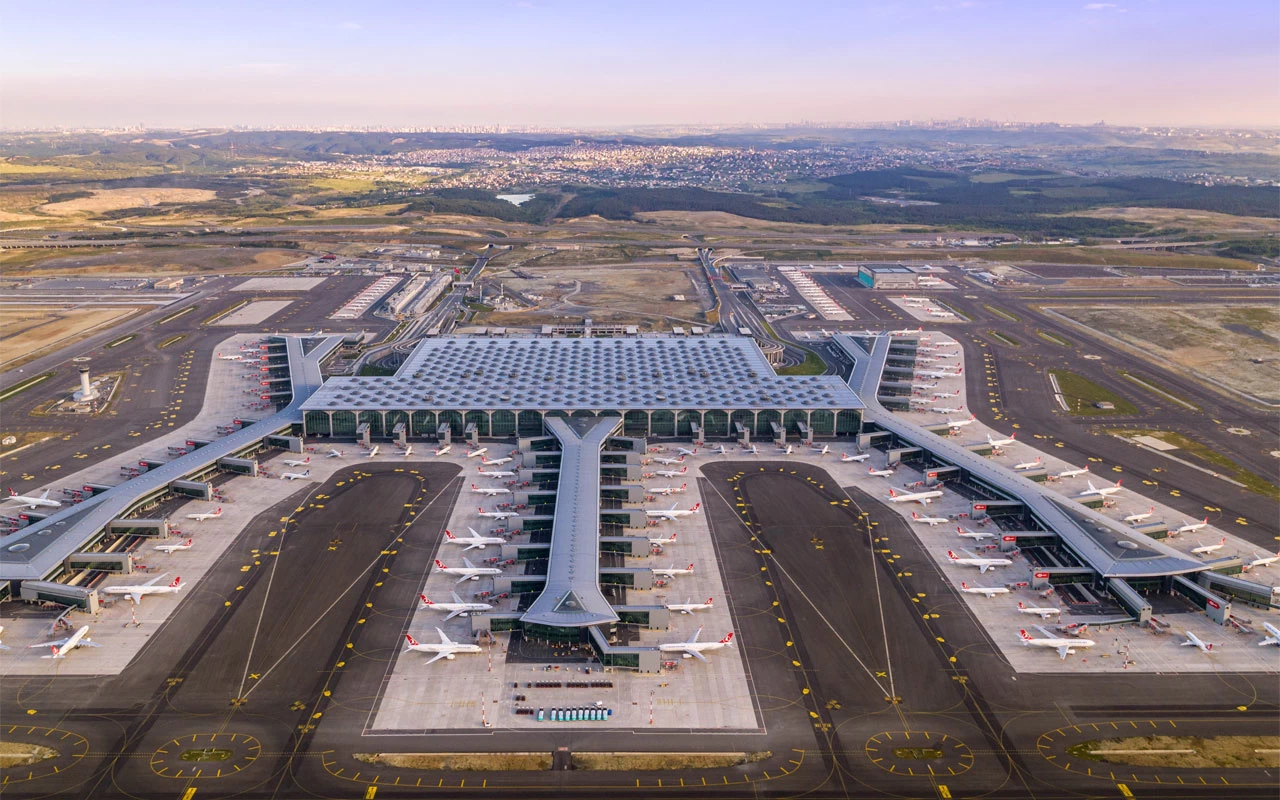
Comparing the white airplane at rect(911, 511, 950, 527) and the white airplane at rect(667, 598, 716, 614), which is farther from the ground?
the white airplane at rect(911, 511, 950, 527)

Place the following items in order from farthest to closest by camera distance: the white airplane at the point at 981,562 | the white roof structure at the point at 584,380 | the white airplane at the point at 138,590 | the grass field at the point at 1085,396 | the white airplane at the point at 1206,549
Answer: the grass field at the point at 1085,396
the white roof structure at the point at 584,380
the white airplane at the point at 1206,549
the white airplane at the point at 981,562
the white airplane at the point at 138,590

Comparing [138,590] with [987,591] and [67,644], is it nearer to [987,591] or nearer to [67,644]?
[67,644]

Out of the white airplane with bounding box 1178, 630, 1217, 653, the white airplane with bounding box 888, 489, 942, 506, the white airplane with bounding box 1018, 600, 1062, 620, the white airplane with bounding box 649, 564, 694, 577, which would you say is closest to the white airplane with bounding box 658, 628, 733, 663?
the white airplane with bounding box 649, 564, 694, 577

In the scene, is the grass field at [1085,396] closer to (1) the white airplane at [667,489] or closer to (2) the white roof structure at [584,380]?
(2) the white roof structure at [584,380]

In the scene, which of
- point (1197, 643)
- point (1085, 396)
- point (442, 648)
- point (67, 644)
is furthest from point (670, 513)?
point (1085, 396)

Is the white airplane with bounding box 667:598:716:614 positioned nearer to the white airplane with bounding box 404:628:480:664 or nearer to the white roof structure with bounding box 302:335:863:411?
the white airplane with bounding box 404:628:480:664

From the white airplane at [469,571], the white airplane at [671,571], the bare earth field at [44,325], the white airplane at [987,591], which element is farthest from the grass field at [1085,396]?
the bare earth field at [44,325]

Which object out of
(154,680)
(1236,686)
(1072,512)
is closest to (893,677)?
(1236,686)
